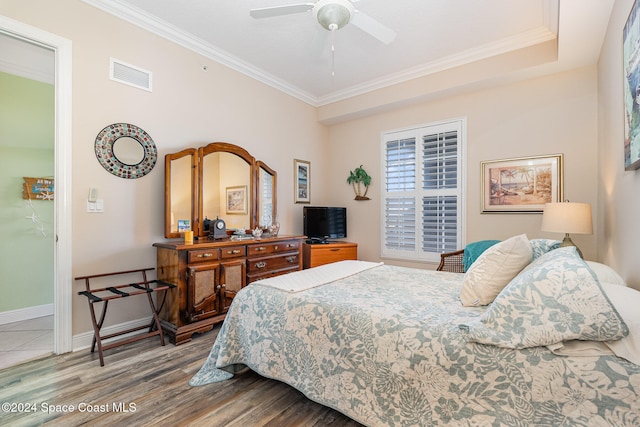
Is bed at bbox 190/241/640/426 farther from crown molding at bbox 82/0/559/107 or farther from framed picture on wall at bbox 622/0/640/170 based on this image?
crown molding at bbox 82/0/559/107

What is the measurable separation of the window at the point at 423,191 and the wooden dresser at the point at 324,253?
56 cm

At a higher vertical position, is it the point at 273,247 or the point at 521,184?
the point at 521,184

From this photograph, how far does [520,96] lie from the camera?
344 cm

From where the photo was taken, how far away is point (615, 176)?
2.19 metres

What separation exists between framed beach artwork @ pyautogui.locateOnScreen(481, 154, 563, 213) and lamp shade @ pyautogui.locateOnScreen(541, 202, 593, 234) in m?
0.76

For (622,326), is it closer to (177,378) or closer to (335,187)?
(177,378)

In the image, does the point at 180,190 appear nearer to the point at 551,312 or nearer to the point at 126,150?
the point at 126,150

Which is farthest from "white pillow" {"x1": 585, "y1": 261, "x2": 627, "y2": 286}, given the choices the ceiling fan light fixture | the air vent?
the air vent

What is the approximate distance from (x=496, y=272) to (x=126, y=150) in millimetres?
3155

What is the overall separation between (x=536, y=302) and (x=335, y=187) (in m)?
4.00

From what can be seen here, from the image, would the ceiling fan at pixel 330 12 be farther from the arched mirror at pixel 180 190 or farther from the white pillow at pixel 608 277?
the white pillow at pixel 608 277

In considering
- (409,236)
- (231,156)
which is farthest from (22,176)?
(409,236)

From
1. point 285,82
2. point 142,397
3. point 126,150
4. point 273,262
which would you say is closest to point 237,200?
point 273,262

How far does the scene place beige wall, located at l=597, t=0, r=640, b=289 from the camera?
171cm
